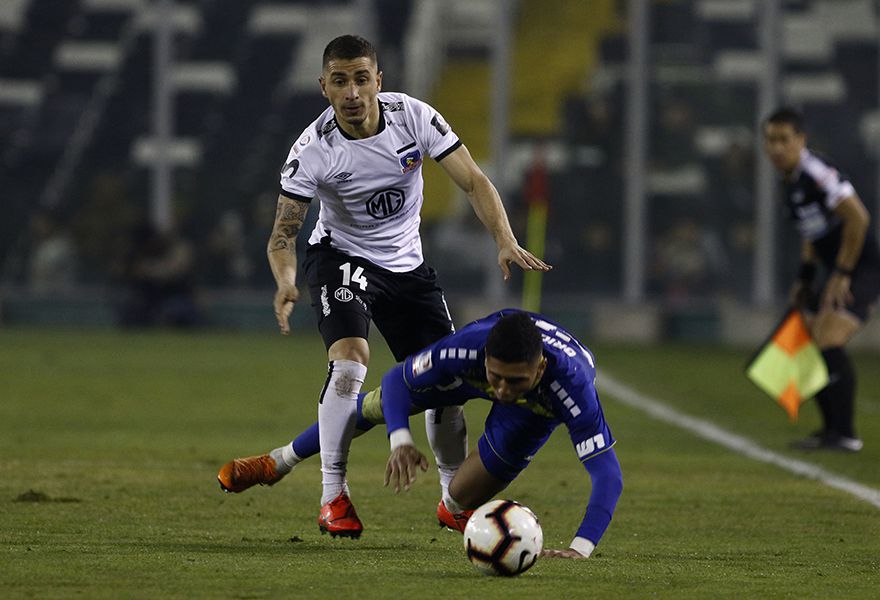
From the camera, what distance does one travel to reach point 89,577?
19.4 feet

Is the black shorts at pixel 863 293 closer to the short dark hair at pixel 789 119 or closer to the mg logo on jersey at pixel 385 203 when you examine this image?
the short dark hair at pixel 789 119

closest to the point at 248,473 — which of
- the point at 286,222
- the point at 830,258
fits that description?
the point at 286,222

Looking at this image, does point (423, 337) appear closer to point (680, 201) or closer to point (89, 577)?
point (89, 577)

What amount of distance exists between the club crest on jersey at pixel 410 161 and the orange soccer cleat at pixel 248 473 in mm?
1377

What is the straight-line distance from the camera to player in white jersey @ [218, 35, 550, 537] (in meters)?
7.39

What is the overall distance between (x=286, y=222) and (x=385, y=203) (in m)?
0.45

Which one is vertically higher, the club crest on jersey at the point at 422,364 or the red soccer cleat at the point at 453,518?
the club crest on jersey at the point at 422,364

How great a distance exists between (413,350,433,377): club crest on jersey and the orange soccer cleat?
1224mm

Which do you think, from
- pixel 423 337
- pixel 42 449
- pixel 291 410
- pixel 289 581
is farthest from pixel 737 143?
pixel 289 581

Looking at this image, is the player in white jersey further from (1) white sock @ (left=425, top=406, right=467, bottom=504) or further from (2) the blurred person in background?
(2) the blurred person in background

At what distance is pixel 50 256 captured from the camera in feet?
85.8

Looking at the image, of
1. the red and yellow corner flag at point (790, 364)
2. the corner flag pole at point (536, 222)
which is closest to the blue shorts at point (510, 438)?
the red and yellow corner flag at point (790, 364)

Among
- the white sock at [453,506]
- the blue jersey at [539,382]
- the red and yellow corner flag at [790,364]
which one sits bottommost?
the red and yellow corner flag at [790,364]

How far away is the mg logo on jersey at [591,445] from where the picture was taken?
6.44m
